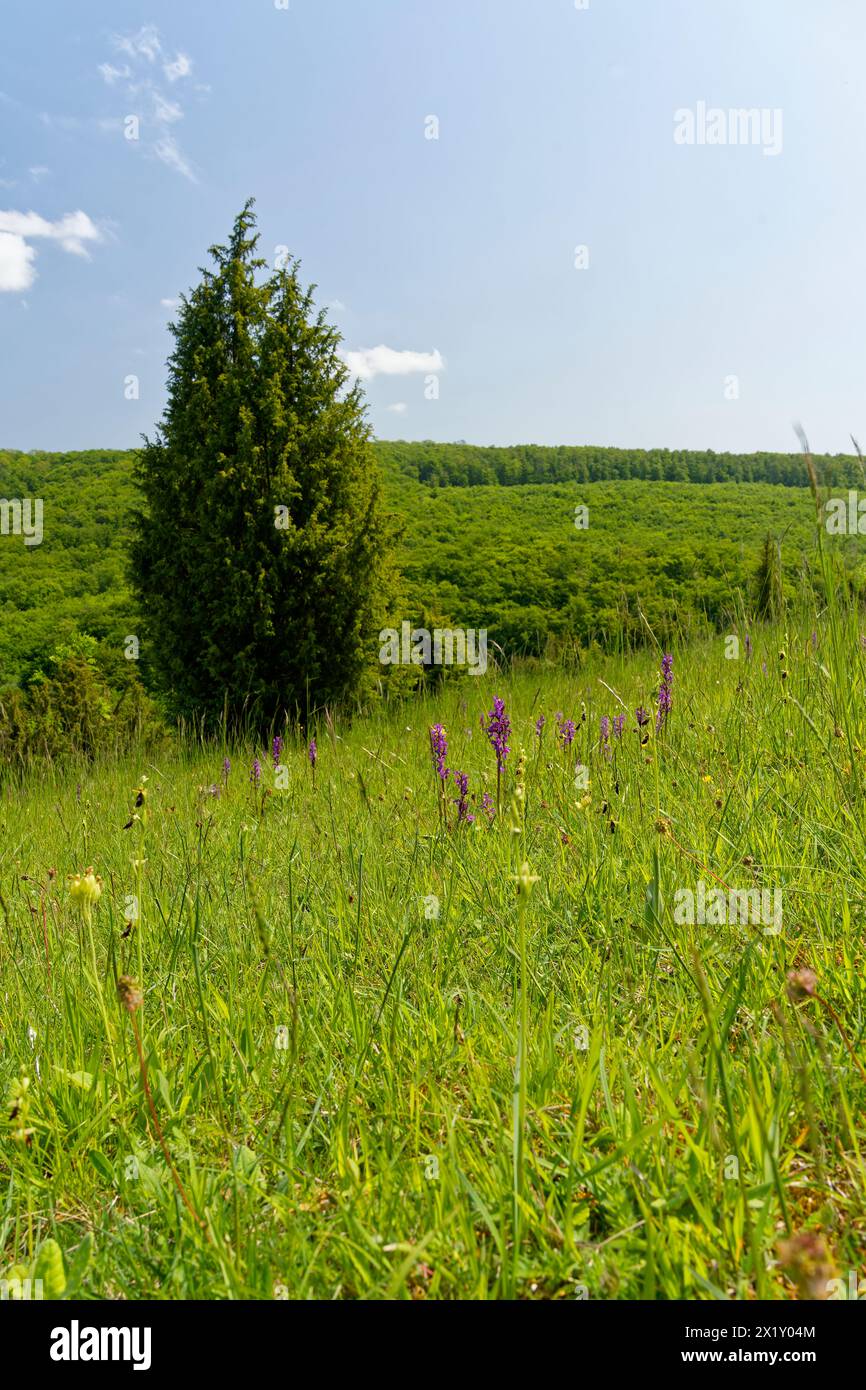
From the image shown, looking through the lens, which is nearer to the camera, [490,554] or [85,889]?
[85,889]

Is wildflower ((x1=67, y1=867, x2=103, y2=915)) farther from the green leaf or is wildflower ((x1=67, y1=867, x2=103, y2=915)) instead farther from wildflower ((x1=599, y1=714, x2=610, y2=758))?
wildflower ((x1=599, y1=714, x2=610, y2=758))

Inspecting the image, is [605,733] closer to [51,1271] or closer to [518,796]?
[518,796]

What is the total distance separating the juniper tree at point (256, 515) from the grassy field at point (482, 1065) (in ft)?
24.1

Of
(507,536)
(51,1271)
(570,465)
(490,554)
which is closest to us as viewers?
Result: (51,1271)

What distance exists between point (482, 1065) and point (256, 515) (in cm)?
957

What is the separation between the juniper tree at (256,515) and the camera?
10.1 metres

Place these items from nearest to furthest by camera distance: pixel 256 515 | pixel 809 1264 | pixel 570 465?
pixel 809 1264
pixel 256 515
pixel 570 465

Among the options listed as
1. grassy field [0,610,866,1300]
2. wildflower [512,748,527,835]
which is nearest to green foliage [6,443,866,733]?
grassy field [0,610,866,1300]

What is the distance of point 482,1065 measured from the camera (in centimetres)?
140

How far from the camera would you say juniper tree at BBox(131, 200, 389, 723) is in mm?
10078

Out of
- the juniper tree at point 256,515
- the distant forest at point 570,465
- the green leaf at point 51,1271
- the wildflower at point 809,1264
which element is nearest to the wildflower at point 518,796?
the wildflower at point 809,1264

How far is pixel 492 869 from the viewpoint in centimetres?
244

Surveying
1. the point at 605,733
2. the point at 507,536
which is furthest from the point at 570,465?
the point at 605,733
